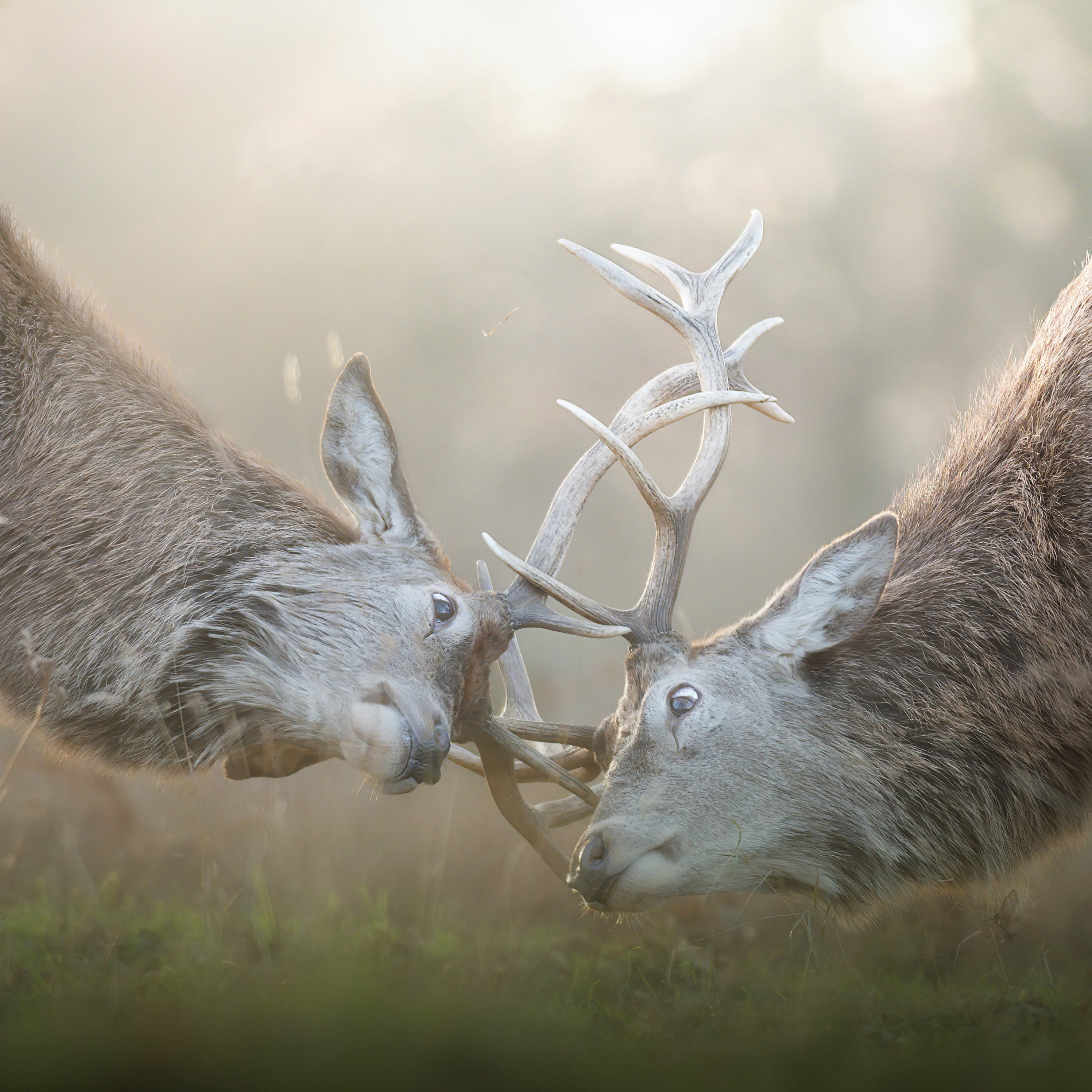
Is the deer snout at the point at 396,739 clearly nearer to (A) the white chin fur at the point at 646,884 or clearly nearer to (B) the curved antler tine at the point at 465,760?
(B) the curved antler tine at the point at 465,760

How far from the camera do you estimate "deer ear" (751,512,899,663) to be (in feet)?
13.1

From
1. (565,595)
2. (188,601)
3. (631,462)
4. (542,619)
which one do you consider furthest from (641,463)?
(188,601)

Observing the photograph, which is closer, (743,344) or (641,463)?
→ (641,463)

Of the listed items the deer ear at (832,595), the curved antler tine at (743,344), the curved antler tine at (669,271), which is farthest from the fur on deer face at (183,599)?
the curved antler tine at (743,344)

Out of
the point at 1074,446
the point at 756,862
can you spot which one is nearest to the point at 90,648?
the point at 756,862

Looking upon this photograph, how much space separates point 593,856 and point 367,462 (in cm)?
204

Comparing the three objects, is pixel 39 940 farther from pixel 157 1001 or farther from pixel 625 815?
pixel 625 815

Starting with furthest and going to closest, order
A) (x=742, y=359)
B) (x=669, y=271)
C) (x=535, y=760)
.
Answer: (x=669, y=271), (x=742, y=359), (x=535, y=760)

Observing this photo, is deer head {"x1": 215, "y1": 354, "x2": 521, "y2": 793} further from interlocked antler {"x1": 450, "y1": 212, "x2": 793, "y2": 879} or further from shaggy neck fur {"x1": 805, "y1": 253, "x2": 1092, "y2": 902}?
shaggy neck fur {"x1": 805, "y1": 253, "x2": 1092, "y2": 902}

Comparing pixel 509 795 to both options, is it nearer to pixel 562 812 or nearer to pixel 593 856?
pixel 562 812

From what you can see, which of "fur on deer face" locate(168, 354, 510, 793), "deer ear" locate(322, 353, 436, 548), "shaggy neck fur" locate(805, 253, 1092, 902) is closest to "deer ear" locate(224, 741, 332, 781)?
"fur on deer face" locate(168, 354, 510, 793)

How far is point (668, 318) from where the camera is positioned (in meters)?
5.02

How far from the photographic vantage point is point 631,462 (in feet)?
14.4

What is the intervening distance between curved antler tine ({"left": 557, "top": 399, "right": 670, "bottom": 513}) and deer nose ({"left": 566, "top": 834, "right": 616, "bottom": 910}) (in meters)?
1.52
